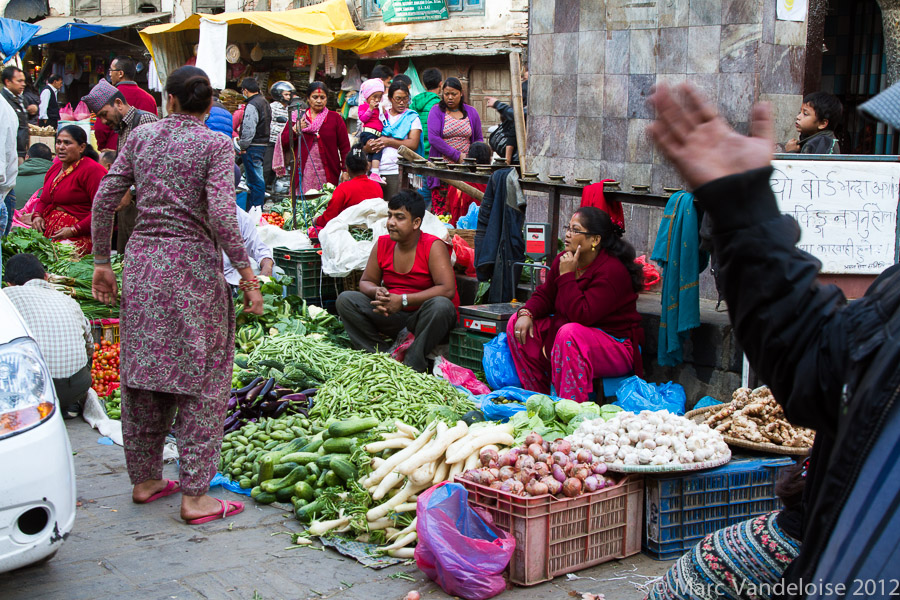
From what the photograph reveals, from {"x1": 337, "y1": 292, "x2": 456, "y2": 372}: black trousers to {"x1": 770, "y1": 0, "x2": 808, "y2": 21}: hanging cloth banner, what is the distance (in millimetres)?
3402

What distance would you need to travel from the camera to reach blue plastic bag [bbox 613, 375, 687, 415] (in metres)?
5.73

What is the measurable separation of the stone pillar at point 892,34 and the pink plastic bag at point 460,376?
16.0 feet

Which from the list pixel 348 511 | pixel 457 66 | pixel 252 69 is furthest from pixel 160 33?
pixel 348 511

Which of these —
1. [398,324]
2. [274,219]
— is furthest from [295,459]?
[274,219]

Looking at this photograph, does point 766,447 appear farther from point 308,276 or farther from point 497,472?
point 308,276

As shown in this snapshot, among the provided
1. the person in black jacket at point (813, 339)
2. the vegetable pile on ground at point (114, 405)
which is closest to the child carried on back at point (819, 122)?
the person in black jacket at point (813, 339)

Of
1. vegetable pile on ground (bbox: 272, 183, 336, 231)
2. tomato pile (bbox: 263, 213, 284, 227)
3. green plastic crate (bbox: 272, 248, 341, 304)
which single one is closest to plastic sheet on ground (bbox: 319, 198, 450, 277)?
green plastic crate (bbox: 272, 248, 341, 304)

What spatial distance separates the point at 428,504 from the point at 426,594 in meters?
0.39

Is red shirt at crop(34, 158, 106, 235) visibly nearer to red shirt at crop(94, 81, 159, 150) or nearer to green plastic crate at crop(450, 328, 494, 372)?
red shirt at crop(94, 81, 159, 150)

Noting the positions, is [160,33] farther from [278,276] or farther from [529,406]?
[529,406]

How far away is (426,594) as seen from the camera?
3.82 metres

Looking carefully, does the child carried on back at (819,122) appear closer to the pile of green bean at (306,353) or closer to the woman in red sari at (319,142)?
the pile of green bean at (306,353)

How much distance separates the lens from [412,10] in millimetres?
17516

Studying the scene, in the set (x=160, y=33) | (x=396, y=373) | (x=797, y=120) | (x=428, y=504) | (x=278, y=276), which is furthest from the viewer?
(x=160, y=33)
